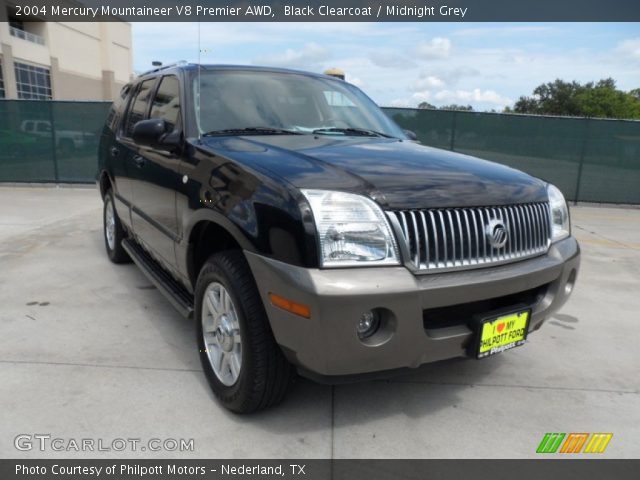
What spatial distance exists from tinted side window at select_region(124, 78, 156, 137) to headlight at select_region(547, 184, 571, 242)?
3.09 meters

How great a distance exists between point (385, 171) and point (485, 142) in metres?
9.16

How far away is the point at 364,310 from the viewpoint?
2.09 metres

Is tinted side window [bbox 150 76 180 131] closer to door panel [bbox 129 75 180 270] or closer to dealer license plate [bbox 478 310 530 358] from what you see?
door panel [bbox 129 75 180 270]

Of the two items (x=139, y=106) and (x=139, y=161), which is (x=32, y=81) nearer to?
(x=139, y=106)

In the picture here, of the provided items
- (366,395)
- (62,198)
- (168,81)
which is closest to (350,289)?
(366,395)

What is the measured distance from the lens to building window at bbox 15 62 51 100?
37844 mm

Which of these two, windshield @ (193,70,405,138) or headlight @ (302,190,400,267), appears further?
windshield @ (193,70,405,138)

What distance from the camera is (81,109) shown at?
1077cm

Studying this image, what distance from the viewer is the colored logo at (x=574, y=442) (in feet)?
8.31

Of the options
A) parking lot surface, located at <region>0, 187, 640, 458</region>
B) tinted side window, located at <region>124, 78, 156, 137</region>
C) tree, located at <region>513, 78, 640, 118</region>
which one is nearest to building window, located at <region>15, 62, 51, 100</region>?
tinted side window, located at <region>124, 78, 156, 137</region>

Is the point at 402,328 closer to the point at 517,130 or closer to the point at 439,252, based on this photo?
the point at 439,252

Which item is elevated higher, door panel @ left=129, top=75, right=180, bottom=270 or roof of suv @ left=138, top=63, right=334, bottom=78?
roof of suv @ left=138, top=63, right=334, bottom=78

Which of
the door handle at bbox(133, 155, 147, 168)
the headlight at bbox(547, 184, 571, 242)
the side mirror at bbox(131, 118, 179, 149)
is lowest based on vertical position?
the headlight at bbox(547, 184, 571, 242)

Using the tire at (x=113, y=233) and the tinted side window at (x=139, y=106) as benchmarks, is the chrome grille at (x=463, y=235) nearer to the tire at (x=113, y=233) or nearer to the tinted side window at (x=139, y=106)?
the tinted side window at (x=139, y=106)
